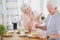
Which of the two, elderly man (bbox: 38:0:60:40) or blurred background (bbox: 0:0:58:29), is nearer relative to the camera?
elderly man (bbox: 38:0:60:40)

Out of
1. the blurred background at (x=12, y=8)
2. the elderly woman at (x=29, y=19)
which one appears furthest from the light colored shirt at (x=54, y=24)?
the blurred background at (x=12, y=8)

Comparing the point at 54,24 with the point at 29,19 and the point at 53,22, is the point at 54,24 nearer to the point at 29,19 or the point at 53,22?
the point at 53,22

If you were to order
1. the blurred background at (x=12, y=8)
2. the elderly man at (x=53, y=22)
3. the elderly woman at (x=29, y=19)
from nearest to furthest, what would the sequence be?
the elderly man at (x=53, y=22)
the elderly woman at (x=29, y=19)
the blurred background at (x=12, y=8)

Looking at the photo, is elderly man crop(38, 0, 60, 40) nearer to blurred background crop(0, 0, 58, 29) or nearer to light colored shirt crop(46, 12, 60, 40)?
light colored shirt crop(46, 12, 60, 40)

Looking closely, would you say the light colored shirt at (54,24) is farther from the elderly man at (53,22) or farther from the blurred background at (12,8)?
the blurred background at (12,8)

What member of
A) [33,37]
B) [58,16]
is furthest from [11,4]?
[58,16]

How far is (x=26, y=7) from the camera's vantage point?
2.84m

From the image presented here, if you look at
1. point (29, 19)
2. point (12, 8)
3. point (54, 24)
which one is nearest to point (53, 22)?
point (54, 24)

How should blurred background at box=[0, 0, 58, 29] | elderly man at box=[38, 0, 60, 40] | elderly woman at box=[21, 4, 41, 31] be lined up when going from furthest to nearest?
blurred background at box=[0, 0, 58, 29] → elderly woman at box=[21, 4, 41, 31] → elderly man at box=[38, 0, 60, 40]

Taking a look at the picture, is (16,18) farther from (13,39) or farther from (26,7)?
(13,39)

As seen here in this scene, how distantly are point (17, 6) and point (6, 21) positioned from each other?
49 cm

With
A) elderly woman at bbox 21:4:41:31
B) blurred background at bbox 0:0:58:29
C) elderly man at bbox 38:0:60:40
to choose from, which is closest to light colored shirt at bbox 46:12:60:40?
elderly man at bbox 38:0:60:40

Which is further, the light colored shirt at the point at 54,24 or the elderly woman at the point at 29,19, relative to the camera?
the elderly woman at the point at 29,19

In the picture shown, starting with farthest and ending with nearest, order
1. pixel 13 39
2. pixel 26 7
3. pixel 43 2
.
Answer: pixel 43 2, pixel 26 7, pixel 13 39
